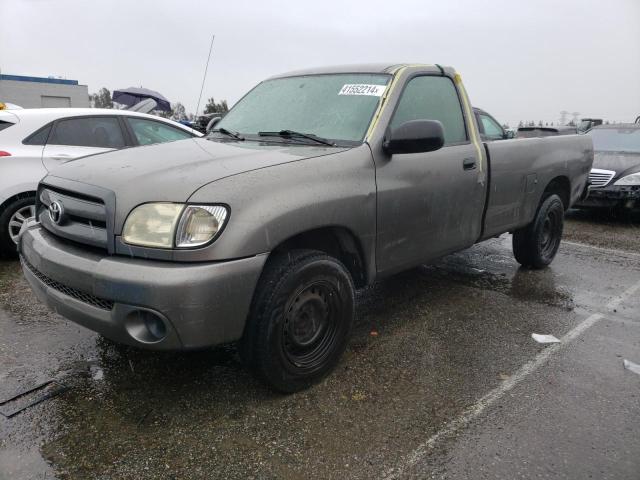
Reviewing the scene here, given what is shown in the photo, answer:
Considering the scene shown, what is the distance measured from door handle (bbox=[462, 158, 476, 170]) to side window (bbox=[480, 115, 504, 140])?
95 centimetres

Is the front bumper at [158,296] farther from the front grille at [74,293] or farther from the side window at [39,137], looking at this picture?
the side window at [39,137]

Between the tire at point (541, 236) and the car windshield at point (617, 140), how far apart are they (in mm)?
4797

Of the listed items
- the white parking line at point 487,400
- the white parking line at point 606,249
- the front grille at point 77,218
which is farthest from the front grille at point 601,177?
the front grille at point 77,218

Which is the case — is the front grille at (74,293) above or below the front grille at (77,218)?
below

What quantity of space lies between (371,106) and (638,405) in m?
2.33

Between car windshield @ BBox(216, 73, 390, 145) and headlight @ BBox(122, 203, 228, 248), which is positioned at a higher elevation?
car windshield @ BBox(216, 73, 390, 145)

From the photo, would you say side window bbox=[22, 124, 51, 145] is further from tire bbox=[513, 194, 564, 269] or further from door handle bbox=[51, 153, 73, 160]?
tire bbox=[513, 194, 564, 269]

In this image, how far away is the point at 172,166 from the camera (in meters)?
2.60

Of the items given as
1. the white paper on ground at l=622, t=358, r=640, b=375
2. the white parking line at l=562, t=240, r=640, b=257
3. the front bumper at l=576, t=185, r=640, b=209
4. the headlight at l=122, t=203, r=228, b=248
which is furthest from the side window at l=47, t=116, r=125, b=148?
the front bumper at l=576, t=185, r=640, b=209

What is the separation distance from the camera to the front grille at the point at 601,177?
812cm

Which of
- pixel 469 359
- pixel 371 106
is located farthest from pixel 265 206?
pixel 469 359

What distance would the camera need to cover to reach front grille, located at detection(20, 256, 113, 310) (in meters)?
2.37

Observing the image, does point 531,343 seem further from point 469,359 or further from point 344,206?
point 344,206

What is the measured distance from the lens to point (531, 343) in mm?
3557
